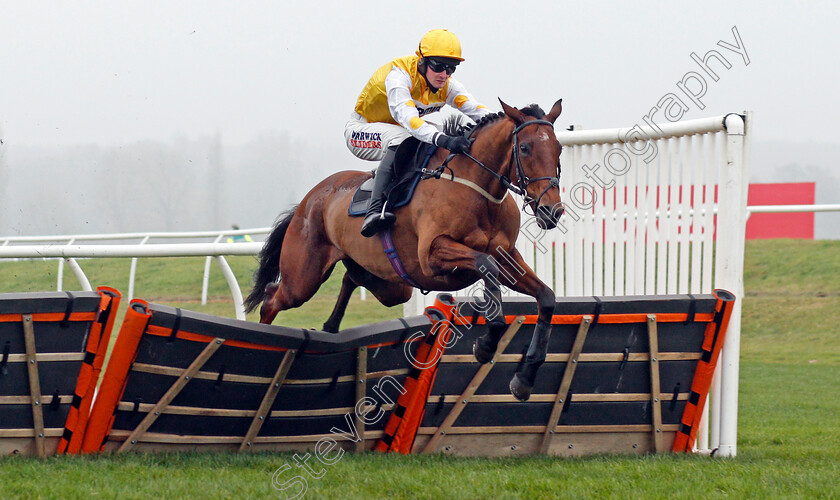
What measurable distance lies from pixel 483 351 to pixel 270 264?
2.08m

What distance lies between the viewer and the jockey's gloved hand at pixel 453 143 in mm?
4543

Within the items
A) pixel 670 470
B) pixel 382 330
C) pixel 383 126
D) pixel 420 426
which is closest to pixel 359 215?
pixel 383 126

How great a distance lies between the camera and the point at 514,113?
172 inches

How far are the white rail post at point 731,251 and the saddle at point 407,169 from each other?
5.12 ft

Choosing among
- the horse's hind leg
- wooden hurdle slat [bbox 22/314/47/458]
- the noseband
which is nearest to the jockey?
the noseband

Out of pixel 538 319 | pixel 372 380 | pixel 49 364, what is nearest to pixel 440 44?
pixel 538 319

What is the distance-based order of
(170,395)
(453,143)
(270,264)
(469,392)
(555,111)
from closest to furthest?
(170,395) < (555,111) < (453,143) < (469,392) < (270,264)

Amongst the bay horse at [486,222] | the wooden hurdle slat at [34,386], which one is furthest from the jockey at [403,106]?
the wooden hurdle slat at [34,386]

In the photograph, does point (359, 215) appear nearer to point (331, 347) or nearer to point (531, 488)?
point (331, 347)

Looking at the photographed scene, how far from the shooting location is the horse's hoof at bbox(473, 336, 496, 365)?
4453 mm

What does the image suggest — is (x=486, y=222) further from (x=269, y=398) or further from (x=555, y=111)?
(x=269, y=398)

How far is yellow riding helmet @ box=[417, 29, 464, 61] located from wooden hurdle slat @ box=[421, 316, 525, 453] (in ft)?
4.46

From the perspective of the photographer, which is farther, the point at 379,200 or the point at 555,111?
the point at 379,200

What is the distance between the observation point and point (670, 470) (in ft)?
13.7
